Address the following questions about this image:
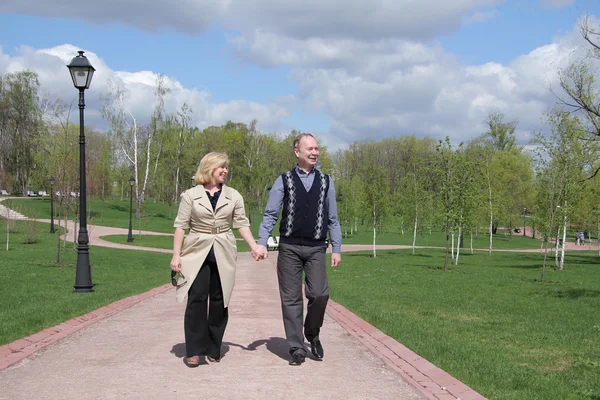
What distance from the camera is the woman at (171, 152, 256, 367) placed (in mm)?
5801

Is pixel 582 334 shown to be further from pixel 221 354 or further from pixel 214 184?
pixel 214 184

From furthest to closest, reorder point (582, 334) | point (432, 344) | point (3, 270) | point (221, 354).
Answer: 1. point (3, 270)
2. point (582, 334)
3. point (432, 344)
4. point (221, 354)

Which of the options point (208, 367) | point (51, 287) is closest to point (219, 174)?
point (208, 367)

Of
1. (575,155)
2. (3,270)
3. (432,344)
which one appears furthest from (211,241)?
(575,155)

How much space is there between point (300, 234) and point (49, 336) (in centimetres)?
336

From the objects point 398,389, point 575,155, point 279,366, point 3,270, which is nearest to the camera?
point 398,389

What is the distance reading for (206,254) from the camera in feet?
19.1

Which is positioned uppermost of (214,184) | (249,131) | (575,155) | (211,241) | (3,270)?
(249,131)

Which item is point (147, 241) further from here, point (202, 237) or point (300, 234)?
point (300, 234)

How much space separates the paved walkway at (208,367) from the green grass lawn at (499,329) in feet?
1.38

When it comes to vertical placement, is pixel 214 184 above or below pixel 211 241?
above

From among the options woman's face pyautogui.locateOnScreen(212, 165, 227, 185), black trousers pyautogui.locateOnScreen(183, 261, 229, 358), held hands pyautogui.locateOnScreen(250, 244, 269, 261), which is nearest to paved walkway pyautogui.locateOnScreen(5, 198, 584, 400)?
black trousers pyautogui.locateOnScreen(183, 261, 229, 358)

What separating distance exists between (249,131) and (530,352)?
287ft

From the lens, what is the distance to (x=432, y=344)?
7250 mm
